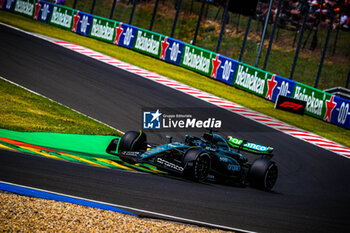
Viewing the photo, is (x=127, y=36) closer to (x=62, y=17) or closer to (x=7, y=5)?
(x=62, y=17)

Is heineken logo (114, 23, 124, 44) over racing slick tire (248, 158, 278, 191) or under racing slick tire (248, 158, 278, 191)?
over

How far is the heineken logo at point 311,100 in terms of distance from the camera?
24.0m

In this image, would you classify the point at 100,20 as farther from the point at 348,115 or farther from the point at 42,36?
the point at 348,115

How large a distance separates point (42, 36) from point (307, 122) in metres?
16.9

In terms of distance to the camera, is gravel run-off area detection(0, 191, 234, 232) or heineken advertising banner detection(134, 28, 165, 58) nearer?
gravel run-off area detection(0, 191, 234, 232)

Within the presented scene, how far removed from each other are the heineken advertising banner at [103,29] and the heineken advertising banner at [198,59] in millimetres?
5907

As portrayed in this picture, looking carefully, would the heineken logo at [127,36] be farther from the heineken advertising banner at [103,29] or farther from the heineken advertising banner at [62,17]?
the heineken advertising banner at [62,17]

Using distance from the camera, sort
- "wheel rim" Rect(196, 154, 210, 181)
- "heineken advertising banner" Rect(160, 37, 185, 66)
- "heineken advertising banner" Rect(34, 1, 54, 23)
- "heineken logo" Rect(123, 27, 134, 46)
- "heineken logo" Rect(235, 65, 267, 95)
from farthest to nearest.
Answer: "heineken advertising banner" Rect(34, 1, 54, 23), "heineken logo" Rect(123, 27, 134, 46), "heineken advertising banner" Rect(160, 37, 185, 66), "heineken logo" Rect(235, 65, 267, 95), "wheel rim" Rect(196, 154, 210, 181)

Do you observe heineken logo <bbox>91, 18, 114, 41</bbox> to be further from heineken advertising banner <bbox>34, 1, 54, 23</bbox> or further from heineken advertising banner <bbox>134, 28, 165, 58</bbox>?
heineken advertising banner <bbox>34, 1, 54, 23</bbox>

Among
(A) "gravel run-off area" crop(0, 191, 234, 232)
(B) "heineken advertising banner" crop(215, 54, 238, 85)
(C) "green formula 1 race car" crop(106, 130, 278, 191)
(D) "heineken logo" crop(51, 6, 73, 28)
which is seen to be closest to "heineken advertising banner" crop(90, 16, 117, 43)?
(D) "heineken logo" crop(51, 6, 73, 28)

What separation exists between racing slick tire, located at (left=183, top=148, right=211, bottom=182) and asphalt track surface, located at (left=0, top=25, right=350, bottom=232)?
0.80 feet

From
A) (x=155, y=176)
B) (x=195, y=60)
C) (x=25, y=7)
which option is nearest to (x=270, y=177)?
(x=155, y=176)

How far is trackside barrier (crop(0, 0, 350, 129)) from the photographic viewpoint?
78.5 ft

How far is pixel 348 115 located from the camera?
23.0m
